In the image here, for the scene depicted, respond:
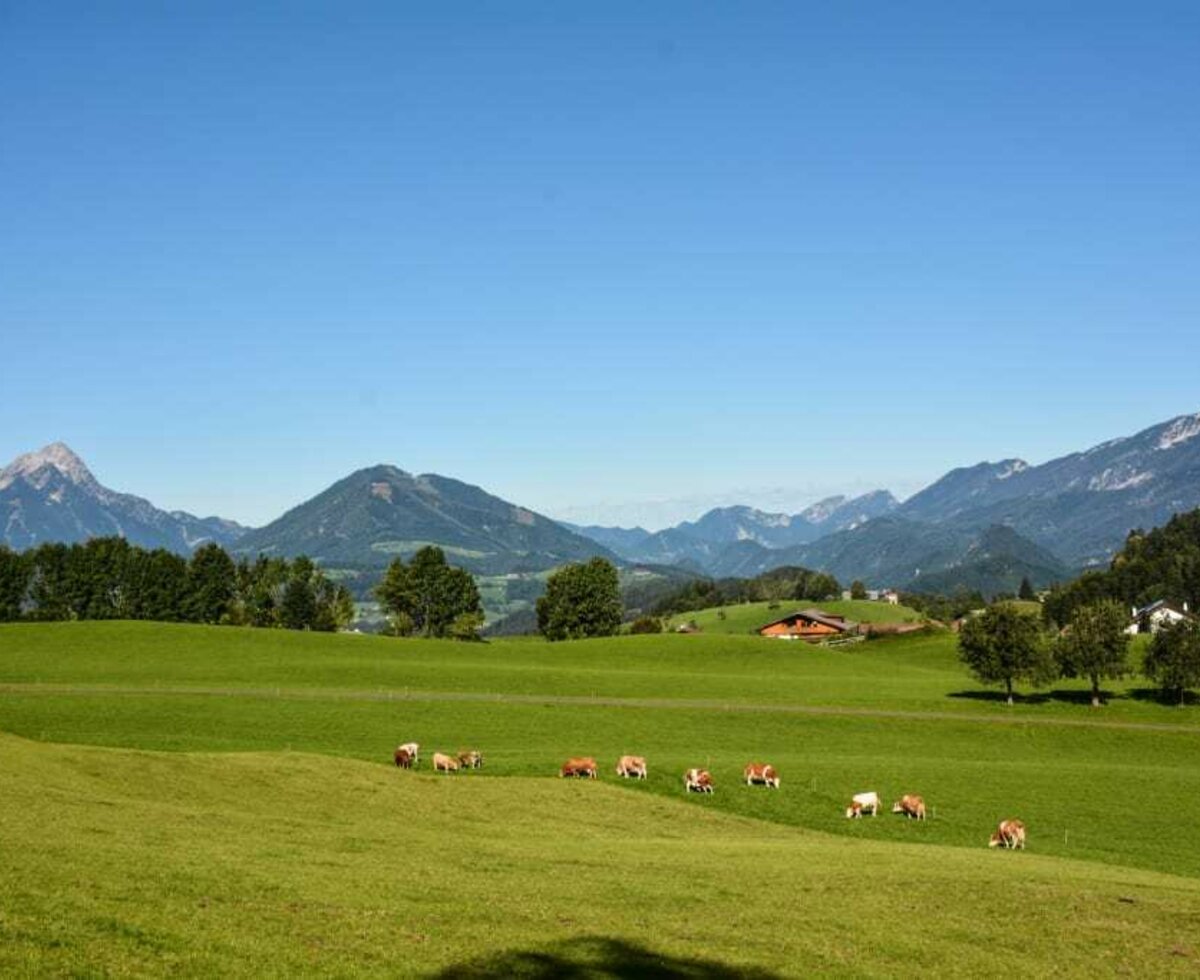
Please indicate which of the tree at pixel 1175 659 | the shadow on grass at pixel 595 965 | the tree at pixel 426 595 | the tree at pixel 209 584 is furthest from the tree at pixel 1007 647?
the tree at pixel 209 584

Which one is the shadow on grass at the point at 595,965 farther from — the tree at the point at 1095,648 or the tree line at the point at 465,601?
the tree line at the point at 465,601

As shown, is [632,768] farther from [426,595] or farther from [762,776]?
[426,595]

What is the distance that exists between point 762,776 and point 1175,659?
188ft

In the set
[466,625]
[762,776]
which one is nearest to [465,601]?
[466,625]

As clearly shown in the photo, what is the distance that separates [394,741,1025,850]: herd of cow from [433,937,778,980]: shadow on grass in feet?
108

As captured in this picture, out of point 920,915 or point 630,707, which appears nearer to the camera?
point 920,915

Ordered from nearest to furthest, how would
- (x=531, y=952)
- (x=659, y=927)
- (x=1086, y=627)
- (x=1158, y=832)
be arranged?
(x=531, y=952)
(x=659, y=927)
(x=1158, y=832)
(x=1086, y=627)

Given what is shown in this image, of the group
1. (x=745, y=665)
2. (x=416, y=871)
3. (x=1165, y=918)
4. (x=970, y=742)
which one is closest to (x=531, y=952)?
(x=416, y=871)

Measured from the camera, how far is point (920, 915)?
29.2 metres

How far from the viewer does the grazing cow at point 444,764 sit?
2346 inches

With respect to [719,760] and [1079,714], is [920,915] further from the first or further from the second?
[1079,714]

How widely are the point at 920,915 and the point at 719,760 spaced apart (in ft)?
128

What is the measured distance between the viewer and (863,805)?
2120 inches

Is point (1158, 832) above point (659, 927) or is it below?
below
